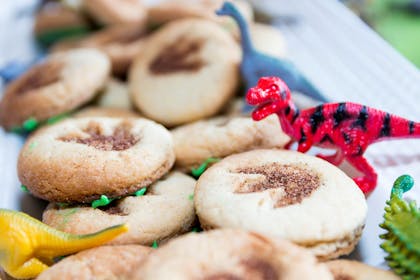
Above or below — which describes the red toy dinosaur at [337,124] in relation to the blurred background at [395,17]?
above

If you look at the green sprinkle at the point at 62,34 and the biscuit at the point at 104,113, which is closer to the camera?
the biscuit at the point at 104,113

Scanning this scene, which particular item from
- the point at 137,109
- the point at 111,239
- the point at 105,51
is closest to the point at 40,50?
the point at 105,51

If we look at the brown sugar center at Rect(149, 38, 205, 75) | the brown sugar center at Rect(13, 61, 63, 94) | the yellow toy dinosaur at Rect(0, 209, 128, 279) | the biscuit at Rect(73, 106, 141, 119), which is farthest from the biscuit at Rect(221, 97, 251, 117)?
the yellow toy dinosaur at Rect(0, 209, 128, 279)

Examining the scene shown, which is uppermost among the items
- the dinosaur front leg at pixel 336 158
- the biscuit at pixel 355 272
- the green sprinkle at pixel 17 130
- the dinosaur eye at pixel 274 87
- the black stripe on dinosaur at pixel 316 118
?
the dinosaur eye at pixel 274 87

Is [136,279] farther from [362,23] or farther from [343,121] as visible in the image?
[362,23]

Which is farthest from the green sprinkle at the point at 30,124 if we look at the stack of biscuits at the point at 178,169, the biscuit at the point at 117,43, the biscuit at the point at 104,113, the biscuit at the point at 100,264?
the biscuit at the point at 100,264

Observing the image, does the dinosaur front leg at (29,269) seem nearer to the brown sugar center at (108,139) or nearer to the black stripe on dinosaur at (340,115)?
the brown sugar center at (108,139)

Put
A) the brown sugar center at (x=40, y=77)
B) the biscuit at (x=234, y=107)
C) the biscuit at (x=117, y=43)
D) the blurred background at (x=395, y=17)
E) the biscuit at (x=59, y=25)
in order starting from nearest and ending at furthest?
1. the biscuit at (x=234, y=107)
2. the brown sugar center at (x=40, y=77)
3. the biscuit at (x=117, y=43)
4. the biscuit at (x=59, y=25)
5. the blurred background at (x=395, y=17)

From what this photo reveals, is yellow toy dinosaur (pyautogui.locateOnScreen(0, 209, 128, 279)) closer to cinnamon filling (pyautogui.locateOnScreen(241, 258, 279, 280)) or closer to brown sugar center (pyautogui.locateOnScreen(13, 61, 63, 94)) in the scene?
cinnamon filling (pyautogui.locateOnScreen(241, 258, 279, 280))
